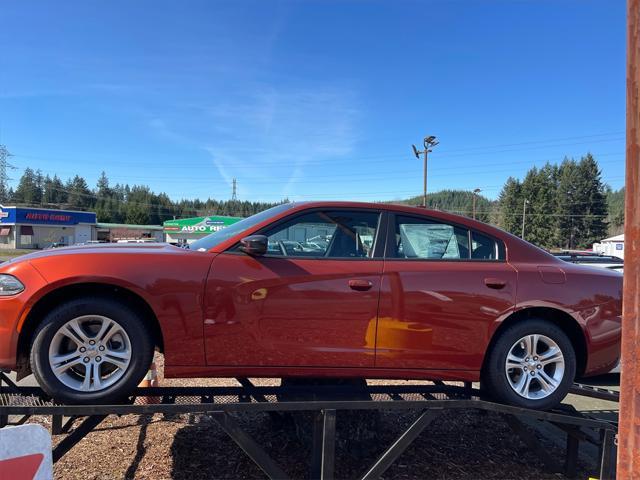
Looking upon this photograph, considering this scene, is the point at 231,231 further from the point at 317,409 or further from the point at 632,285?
the point at 632,285

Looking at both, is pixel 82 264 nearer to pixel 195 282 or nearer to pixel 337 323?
pixel 195 282

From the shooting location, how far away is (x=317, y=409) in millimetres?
3271

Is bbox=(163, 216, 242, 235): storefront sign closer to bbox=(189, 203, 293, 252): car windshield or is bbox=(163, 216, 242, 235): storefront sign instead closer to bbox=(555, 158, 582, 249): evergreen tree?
bbox=(189, 203, 293, 252): car windshield

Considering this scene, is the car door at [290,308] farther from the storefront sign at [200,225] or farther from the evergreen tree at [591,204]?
the evergreen tree at [591,204]

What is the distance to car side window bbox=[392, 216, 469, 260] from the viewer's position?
140 inches

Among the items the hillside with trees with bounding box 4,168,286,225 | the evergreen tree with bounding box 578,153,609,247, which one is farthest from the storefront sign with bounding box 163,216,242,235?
the evergreen tree with bounding box 578,153,609,247

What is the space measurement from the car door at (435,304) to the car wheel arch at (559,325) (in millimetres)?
115

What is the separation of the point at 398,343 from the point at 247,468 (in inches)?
71.4

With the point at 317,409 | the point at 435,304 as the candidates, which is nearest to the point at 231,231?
the point at 317,409

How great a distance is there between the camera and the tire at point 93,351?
2.94 m

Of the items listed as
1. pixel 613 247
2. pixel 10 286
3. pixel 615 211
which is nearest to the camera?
pixel 10 286

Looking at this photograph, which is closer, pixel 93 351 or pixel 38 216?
pixel 93 351

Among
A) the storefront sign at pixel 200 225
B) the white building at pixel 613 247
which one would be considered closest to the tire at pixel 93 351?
the storefront sign at pixel 200 225

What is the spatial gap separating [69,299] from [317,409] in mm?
1865
